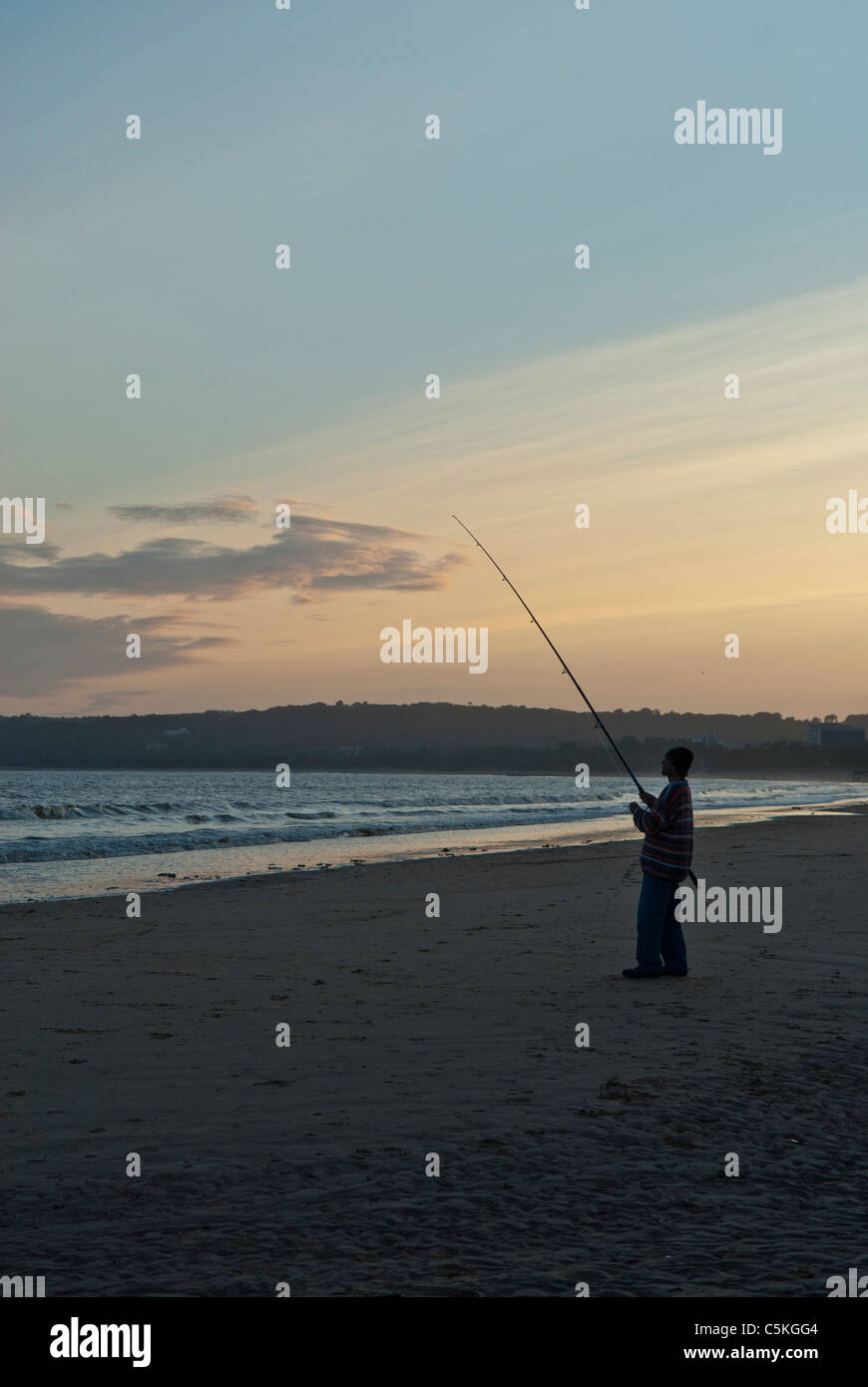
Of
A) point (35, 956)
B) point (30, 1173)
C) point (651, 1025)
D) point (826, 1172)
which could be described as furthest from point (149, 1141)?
point (35, 956)

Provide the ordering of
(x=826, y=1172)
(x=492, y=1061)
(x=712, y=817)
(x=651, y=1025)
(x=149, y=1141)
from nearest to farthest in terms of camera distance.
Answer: (x=826, y=1172), (x=149, y=1141), (x=492, y=1061), (x=651, y=1025), (x=712, y=817)

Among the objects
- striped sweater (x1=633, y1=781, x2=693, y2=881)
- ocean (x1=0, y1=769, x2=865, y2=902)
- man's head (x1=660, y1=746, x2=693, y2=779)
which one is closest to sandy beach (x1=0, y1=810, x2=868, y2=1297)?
striped sweater (x1=633, y1=781, x2=693, y2=881)

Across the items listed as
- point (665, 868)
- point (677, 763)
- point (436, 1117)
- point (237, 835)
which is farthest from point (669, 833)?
point (237, 835)

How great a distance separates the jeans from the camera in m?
8.91

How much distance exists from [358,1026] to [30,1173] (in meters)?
2.94

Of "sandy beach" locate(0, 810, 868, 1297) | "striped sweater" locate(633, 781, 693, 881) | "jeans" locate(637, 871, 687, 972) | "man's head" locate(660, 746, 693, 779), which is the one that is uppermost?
"man's head" locate(660, 746, 693, 779)

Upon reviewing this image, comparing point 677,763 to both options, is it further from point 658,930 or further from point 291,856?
point 291,856

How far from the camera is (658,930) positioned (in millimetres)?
8938

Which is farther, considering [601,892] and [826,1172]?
[601,892]

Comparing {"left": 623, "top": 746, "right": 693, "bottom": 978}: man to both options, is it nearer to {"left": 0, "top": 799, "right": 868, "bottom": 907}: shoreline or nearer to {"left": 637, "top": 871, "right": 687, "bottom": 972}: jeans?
{"left": 637, "top": 871, "right": 687, "bottom": 972}: jeans

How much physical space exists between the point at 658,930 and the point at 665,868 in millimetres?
502

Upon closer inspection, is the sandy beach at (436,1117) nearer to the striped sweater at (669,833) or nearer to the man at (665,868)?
the man at (665,868)

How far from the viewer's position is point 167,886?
17.9 metres
